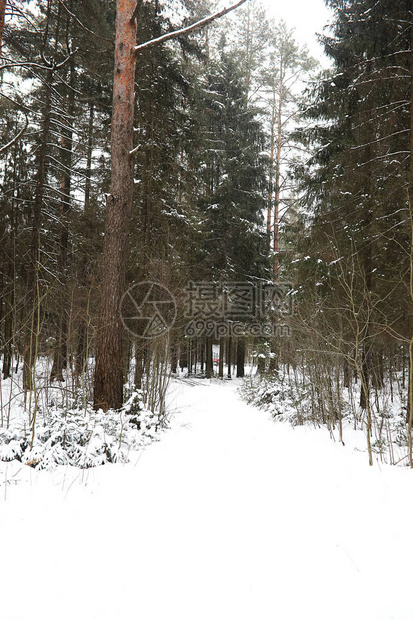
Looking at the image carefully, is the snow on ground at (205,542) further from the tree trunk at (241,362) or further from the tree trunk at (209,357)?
the tree trunk at (241,362)

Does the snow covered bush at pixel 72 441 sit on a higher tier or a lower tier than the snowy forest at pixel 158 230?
lower

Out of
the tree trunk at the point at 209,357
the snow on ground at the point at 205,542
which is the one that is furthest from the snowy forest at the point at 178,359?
the tree trunk at the point at 209,357

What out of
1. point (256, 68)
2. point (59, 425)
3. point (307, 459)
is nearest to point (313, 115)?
point (307, 459)

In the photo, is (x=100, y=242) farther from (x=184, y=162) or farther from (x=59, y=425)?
(x=59, y=425)

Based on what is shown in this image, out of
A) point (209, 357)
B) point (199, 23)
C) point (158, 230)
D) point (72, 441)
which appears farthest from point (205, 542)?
point (209, 357)

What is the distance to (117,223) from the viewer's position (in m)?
5.26

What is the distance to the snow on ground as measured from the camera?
69.0 inches

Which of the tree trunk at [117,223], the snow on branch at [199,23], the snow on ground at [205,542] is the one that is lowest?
the snow on ground at [205,542]

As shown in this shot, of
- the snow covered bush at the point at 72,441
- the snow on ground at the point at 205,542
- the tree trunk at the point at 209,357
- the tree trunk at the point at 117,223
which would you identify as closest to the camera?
the snow on ground at the point at 205,542

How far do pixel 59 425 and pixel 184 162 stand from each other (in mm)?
10293

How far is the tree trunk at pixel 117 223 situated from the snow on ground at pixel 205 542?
147cm

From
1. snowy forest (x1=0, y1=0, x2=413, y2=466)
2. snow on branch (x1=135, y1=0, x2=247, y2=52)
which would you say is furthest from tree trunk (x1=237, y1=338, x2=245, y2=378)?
snow on branch (x1=135, y1=0, x2=247, y2=52)

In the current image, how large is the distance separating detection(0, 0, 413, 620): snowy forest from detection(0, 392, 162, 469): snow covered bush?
0.10 ft

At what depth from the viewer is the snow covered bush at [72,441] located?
139 inches
